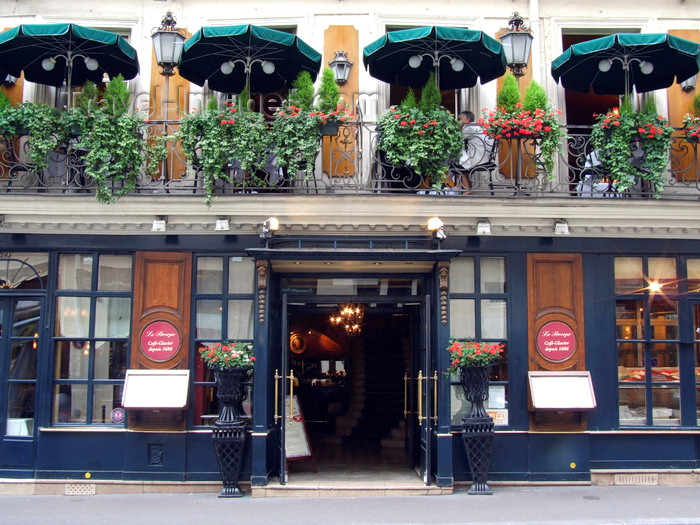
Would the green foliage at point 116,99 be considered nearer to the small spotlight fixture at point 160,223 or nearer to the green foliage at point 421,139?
the small spotlight fixture at point 160,223

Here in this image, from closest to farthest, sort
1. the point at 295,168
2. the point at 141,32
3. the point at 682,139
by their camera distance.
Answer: the point at 295,168 → the point at 682,139 → the point at 141,32

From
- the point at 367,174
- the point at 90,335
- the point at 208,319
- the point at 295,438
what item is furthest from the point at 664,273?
the point at 90,335

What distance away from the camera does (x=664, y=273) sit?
1117 cm

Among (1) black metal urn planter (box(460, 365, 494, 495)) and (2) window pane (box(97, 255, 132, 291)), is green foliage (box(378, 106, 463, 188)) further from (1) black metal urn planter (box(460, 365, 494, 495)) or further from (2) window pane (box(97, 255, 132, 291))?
(2) window pane (box(97, 255, 132, 291))

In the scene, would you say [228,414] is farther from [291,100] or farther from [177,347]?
[291,100]

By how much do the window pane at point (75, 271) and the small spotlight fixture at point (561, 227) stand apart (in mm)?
7004

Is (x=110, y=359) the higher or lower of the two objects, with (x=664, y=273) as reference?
lower

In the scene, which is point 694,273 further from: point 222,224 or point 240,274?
point 222,224

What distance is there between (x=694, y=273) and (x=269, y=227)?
6.64 meters

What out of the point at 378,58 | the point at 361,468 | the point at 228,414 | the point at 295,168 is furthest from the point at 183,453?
the point at 378,58

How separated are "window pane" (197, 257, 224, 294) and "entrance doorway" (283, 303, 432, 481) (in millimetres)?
1300

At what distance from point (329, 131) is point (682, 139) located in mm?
5231

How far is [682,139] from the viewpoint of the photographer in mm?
10617

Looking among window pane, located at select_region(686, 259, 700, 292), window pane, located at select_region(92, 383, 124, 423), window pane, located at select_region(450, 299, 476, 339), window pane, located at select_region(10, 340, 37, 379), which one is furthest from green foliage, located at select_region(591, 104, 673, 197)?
window pane, located at select_region(10, 340, 37, 379)
